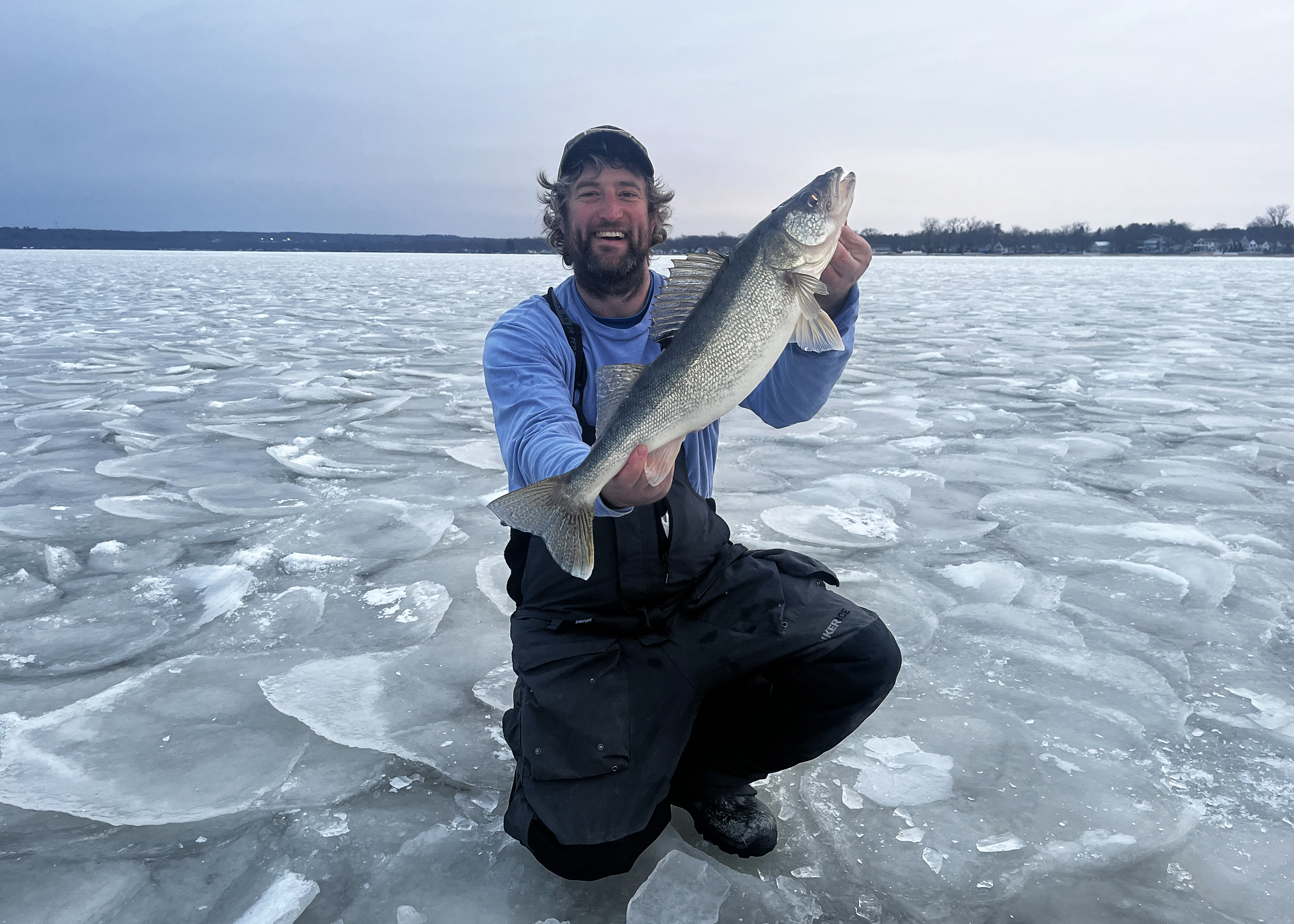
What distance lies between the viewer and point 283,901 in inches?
74.4

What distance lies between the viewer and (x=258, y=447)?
5543 mm

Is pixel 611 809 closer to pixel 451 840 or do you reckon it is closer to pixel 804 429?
pixel 451 840

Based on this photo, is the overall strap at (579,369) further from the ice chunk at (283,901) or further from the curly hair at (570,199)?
the ice chunk at (283,901)

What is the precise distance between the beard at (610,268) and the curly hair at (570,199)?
13 cm

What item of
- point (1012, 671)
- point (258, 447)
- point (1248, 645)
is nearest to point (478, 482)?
point (258, 447)

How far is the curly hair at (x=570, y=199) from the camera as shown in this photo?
9.77 ft

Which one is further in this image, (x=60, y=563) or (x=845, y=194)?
(x=60, y=563)

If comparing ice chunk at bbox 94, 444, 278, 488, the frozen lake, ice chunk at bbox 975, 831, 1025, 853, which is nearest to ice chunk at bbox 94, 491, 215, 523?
the frozen lake

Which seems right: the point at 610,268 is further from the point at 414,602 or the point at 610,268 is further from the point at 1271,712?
the point at 1271,712

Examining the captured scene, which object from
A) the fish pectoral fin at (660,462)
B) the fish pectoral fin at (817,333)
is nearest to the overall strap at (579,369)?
the fish pectoral fin at (660,462)

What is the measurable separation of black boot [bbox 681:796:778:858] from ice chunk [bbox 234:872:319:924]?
37.6 inches

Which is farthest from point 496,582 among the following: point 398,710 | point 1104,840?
point 1104,840

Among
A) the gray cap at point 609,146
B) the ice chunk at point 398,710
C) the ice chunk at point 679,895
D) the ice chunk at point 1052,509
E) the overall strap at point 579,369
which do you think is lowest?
the ice chunk at point 679,895

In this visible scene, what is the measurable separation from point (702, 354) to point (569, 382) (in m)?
0.71
